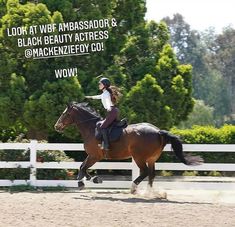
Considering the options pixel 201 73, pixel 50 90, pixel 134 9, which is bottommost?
pixel 50 90

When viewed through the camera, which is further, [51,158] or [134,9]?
[134,9]

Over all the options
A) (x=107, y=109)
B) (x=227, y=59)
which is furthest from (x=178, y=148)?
(x=227, y=59)

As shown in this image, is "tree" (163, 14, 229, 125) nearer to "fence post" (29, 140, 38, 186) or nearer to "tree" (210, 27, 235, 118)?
"tree" (210, 27, 235, 118)

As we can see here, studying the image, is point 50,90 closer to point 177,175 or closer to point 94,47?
point 94,47

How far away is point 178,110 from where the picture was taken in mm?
18859

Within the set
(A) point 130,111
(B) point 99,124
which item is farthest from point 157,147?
(A) point 130,111

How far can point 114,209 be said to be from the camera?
31.0 ft

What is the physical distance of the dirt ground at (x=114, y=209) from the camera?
26.8 feet

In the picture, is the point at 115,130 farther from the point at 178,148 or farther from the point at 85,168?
the point at 178,148

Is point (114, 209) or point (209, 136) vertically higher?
point (209, 136)

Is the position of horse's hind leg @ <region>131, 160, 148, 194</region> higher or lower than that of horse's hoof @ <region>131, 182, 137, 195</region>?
higher

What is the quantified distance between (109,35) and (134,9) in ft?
5.99

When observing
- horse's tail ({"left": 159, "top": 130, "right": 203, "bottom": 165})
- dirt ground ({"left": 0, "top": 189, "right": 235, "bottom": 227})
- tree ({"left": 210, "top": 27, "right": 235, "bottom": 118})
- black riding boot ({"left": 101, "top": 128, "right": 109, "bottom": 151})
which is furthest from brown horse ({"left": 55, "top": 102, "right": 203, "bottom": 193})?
tree ({"left": 210, "top": 27, "right": 235, "bottom": 118})

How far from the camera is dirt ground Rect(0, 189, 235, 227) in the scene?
8.16 meters
